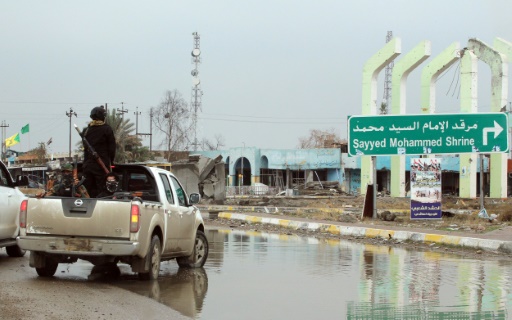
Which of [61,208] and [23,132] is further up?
[23,132]

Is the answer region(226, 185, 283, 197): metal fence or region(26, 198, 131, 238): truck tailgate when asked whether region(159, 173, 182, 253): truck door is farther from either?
region(226, 185, 283, 197): metal fence

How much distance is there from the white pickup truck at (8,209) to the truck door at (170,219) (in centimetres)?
300

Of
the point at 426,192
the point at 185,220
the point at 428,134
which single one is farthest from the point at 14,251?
the point at 428,134

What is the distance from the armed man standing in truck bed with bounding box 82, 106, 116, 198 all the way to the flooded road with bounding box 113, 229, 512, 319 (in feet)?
5.15

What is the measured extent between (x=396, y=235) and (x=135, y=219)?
12.2 m

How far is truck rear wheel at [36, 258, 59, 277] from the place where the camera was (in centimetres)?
1072

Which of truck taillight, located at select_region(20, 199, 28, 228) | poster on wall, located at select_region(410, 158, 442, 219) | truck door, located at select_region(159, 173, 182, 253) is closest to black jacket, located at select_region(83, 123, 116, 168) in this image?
truck door, located at select_region(159, 173, 182, 253)

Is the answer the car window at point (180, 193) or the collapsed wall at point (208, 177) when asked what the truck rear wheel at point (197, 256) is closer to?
the car window at point (180, 193)

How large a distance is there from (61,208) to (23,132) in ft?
295

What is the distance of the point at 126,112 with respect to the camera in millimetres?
90062

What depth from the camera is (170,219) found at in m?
11.3

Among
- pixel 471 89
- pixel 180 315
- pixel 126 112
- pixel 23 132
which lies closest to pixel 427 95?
pixel 471 89

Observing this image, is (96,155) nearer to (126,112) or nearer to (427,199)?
(427,199)

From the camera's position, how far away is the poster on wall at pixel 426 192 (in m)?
26.0
